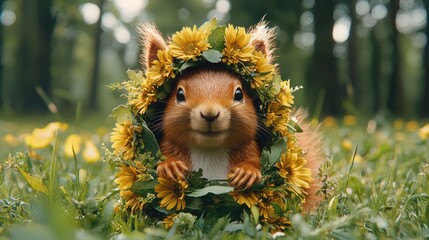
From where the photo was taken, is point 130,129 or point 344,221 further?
point 130,129

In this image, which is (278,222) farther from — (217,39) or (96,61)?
(96,61)

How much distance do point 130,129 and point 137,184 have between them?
0.82ft

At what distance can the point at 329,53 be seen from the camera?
583 inches

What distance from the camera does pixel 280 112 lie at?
8.30 ft

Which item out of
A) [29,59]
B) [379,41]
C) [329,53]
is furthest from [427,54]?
[29,59]

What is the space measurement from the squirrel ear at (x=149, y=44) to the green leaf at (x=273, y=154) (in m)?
0.69

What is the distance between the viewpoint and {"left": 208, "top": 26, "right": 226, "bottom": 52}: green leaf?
8.25 feet

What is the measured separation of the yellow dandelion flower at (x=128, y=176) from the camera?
2.46m

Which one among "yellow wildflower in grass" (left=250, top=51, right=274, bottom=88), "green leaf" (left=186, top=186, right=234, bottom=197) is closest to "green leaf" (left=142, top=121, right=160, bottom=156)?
"green leaf" (left=186, top=186, right=234, bottom=197)

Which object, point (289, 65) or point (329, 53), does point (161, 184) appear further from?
point (289, 65)

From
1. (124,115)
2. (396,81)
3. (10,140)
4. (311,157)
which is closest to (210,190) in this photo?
(124,115)

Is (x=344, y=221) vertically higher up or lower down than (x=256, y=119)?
lower down

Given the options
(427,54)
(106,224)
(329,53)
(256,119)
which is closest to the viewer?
(106,224)

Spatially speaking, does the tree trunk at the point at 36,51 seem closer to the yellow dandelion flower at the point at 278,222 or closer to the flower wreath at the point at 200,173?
the flower wreath at the point at 200,173
